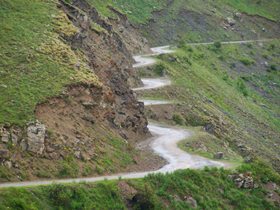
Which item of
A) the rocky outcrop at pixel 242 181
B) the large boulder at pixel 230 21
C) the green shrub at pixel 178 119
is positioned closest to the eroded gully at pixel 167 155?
the rocky outcrop at pixel 242 181

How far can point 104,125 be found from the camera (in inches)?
1572

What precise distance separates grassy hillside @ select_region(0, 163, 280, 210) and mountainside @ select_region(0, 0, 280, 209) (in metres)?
0.06

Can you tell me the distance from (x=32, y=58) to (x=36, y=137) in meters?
7.26

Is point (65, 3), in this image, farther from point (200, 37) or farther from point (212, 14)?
point (212, 14)

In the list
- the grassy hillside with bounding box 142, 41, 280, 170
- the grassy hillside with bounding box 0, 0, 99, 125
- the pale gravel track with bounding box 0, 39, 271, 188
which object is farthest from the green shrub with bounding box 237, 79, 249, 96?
the grassy hillside with bounding box 0, 0, 99, 125

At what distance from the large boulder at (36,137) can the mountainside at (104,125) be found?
0.05 m

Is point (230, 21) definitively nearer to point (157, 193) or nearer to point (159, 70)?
point (159, 70)

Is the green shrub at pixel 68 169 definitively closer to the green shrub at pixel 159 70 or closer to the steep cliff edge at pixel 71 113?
the steep cliff edge at pixel 71 113

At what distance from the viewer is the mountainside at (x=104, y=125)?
31781mm

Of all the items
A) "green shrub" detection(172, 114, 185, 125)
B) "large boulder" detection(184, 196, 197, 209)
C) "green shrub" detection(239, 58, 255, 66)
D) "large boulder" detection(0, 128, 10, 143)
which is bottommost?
"green shrub" detection(239, 58, 255, 66)

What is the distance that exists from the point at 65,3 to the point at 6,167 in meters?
20.6

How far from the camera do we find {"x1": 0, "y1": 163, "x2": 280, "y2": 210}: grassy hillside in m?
28.2

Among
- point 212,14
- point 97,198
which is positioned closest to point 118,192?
point 97,198

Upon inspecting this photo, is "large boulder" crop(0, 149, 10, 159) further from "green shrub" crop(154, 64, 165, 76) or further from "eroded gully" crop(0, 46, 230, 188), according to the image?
"green shrub" crop(154, 64, 165, 76)
